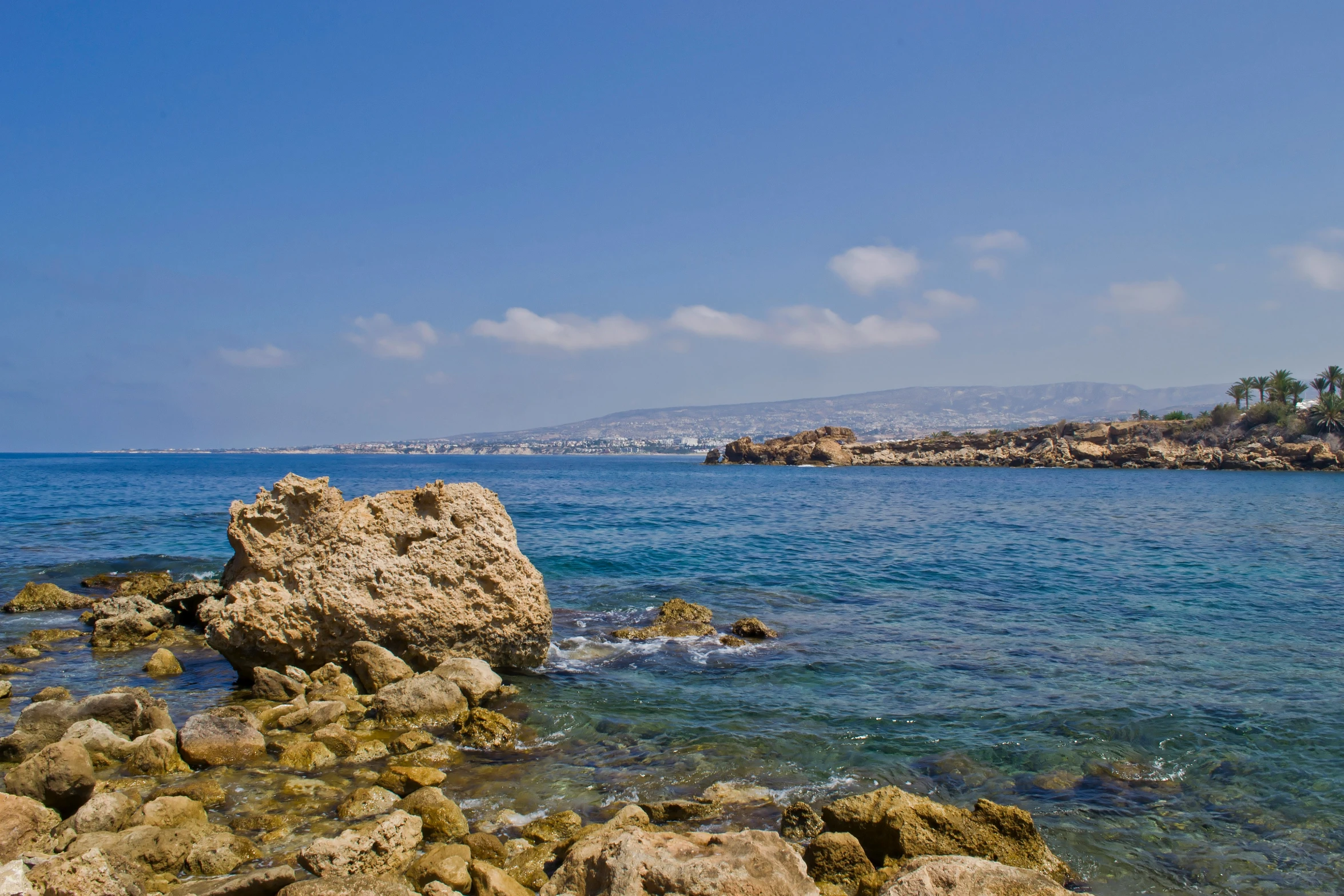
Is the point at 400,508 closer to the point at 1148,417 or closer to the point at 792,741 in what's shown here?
the point at 792,741

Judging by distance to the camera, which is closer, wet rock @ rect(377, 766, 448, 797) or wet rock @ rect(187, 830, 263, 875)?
wet rock @ rect(187, 830, 263, 875)

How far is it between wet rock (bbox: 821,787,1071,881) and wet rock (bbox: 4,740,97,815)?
736 cm

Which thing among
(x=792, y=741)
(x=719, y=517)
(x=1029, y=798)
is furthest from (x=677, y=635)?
(x=719, y=517)

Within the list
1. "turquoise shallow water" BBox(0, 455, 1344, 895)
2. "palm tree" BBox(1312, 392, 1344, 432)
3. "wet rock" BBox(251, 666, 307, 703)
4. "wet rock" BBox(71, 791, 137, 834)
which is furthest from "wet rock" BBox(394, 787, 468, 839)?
"palm tree" BBox(1312, 392, 1344, 432)

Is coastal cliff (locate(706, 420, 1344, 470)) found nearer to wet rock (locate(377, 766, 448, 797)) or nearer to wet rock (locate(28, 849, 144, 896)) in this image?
wet rock (locate(377, 766, 448, 797))

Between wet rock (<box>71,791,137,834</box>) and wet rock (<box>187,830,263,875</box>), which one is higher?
wet rock (<box>71,791,137,834</box>)

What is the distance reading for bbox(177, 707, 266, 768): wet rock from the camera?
8703 mm

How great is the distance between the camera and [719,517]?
129 feet

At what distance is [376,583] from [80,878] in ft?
22.8

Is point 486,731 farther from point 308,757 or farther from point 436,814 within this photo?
point 436,814

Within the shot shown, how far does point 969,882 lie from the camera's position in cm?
511

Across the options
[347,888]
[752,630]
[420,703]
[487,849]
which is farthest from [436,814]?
[752,630]

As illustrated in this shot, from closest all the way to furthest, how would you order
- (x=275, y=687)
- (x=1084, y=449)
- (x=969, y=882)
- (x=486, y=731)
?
1. (x=969, y=882)
2. (x=486, y=731)
3. (x=275, y=687)
4. (x=1084, y=449)

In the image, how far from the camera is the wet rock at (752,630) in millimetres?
15172
